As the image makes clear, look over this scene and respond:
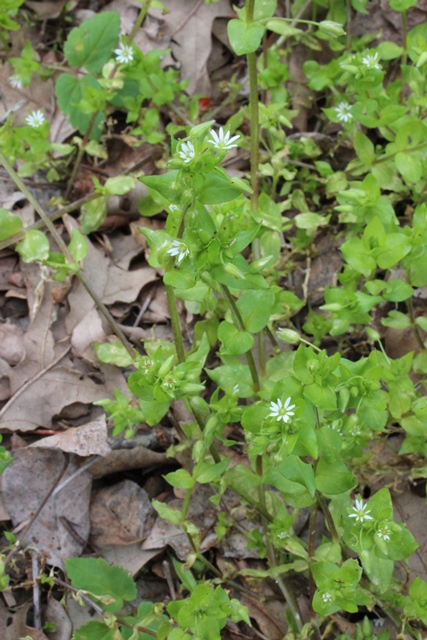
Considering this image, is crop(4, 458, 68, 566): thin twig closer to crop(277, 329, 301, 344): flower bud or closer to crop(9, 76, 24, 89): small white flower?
crop(277, 329, 301, 344): flower bud

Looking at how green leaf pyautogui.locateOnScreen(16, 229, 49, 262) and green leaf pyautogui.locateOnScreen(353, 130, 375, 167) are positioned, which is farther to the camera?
green leaf pyautogui.locateOnScreen(353, 130, 375, 167)

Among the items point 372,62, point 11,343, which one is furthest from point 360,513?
point 372,62

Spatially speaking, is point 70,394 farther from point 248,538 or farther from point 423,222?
point 423,222

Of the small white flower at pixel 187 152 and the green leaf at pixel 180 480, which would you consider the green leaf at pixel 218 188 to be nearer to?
the small white flower at pixel 187 152

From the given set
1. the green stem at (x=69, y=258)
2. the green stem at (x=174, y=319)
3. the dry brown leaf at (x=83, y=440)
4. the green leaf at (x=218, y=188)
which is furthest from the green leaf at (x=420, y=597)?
the green leaf at (x=218, y=188)

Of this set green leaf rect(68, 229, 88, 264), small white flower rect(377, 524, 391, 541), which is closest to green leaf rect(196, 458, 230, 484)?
small white flower rect(377, 524, 391, 541)

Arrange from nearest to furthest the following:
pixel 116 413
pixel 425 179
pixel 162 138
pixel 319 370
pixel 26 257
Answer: pixel 319 370 < pixel 116 413 < pixel 26 257 < pixel 425 179 < pixel 162 138

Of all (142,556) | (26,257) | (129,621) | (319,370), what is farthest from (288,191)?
(129,621)

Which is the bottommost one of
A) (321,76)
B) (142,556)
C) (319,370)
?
(142,556)
